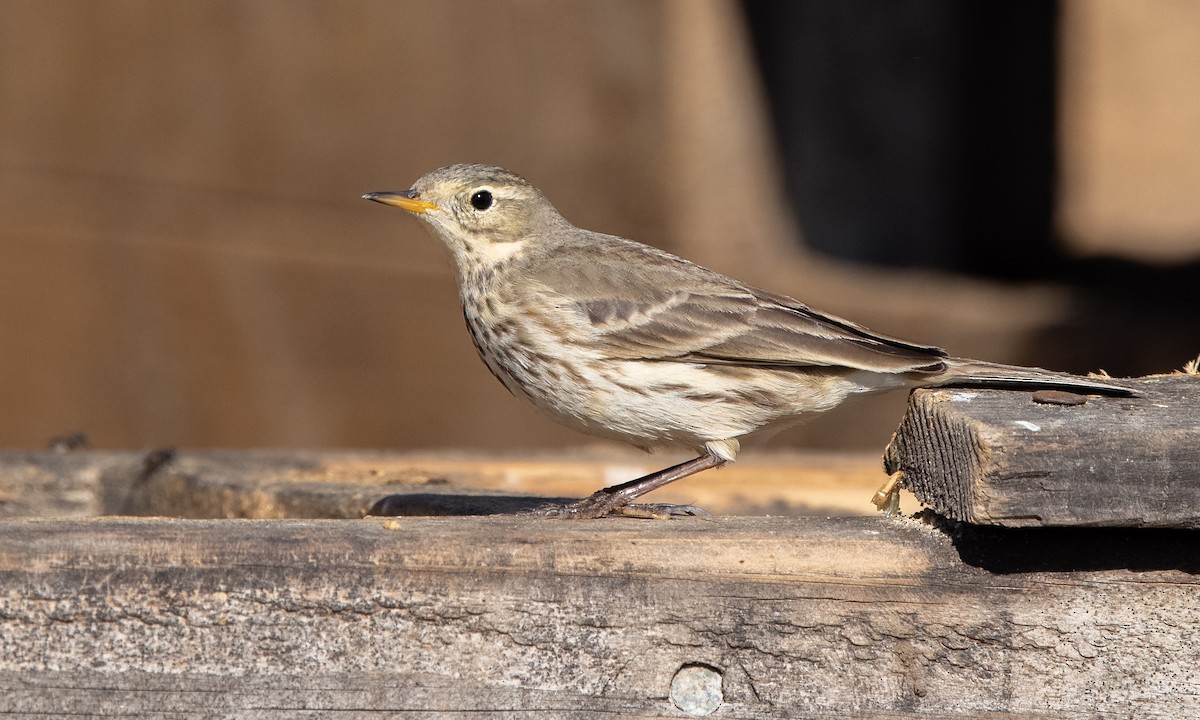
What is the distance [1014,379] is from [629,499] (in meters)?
1.06

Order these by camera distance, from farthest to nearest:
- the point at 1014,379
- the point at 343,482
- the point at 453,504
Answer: the point at 343,482, the point at 453,504, the point at 1014,379

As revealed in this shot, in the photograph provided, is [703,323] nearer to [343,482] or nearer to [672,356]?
[672,356]

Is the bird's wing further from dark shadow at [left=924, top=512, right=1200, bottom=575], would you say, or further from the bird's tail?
dark shadow at [left=924, top=512, right=1200, bottom=575]

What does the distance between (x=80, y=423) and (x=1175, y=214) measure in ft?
18.7

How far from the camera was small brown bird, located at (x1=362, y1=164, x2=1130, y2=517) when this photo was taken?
14.0 ft

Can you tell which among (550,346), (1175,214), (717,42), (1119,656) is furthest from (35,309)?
(1119,656)

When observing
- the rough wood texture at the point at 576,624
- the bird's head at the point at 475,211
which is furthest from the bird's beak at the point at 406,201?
the rough wood texture at the point at 576,624

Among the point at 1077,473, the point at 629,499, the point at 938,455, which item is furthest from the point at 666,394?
the point at 1077,473

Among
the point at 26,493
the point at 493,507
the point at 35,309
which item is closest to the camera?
the point at 493,507

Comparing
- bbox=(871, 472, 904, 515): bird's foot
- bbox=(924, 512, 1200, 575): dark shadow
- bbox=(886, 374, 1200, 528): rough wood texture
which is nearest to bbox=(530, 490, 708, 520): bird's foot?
bbox=(871, 472, 904, 515): bird's foot

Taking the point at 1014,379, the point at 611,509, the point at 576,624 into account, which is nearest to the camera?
the point at 576,624

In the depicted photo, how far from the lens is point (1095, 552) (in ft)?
9.73

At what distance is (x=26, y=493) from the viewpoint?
491 centimetres

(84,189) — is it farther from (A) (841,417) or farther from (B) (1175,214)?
(B) (1175,214)
